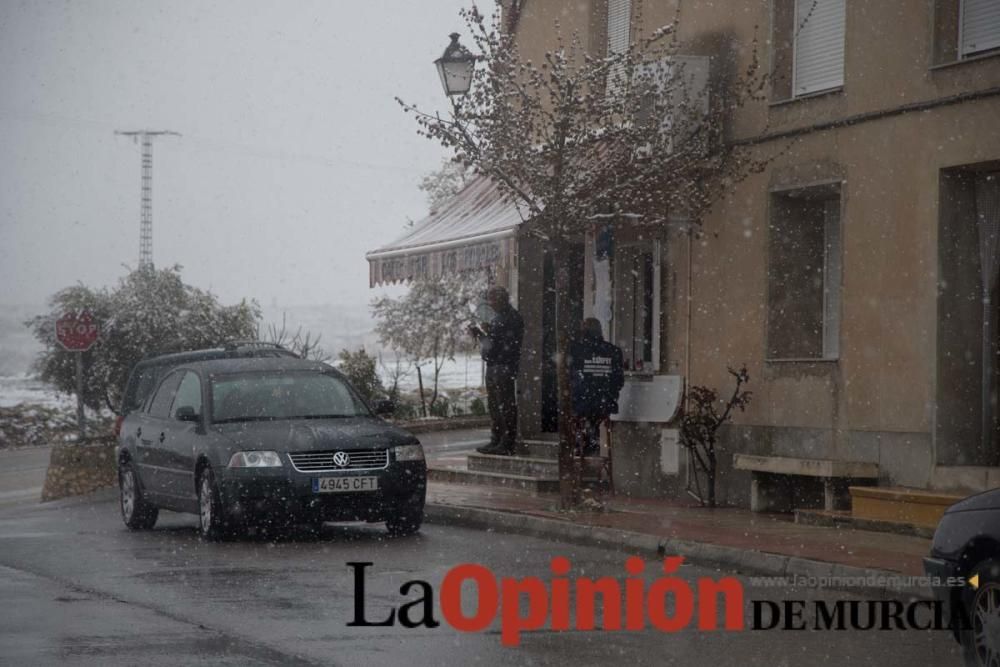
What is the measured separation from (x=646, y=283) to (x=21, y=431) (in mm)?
28428

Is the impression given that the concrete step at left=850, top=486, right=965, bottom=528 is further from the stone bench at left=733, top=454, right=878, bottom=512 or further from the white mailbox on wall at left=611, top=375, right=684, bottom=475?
the white mailbox on wall at left=611, top=375, right=684, bottom=475

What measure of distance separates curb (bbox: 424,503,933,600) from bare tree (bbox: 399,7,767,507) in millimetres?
896

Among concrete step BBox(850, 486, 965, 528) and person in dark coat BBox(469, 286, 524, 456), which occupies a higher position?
person in dark coat BBox(469, 286, 524, 456)

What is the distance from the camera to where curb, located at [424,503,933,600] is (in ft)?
40.0

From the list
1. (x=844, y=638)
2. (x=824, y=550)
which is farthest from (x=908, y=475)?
(x=844, y=638)

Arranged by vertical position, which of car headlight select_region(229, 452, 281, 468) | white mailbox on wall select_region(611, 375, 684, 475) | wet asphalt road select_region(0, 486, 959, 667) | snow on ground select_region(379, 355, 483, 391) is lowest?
wet asphalt road select_region(0, 486, 959, 667)

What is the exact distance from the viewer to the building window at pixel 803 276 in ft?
62.3

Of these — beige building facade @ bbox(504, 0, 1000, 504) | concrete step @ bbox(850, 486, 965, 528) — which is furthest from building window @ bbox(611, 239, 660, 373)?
concrete step @ bbox(850, 486, 965, 528)

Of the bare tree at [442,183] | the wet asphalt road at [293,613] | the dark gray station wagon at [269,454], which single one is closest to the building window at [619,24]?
the dark gray station wagon at [269,454]

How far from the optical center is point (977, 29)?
53.2 ft

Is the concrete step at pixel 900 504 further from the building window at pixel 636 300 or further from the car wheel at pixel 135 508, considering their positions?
the car wheel at pixel 135 508

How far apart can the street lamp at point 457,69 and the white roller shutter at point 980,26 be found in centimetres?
578

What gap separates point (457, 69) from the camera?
1994cm

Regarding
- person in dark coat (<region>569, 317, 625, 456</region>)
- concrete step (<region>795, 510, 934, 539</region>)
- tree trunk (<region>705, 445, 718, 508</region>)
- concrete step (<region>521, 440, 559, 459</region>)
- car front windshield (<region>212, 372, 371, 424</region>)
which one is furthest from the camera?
concrete step (<region>521, 440, 559, 459</region>)
